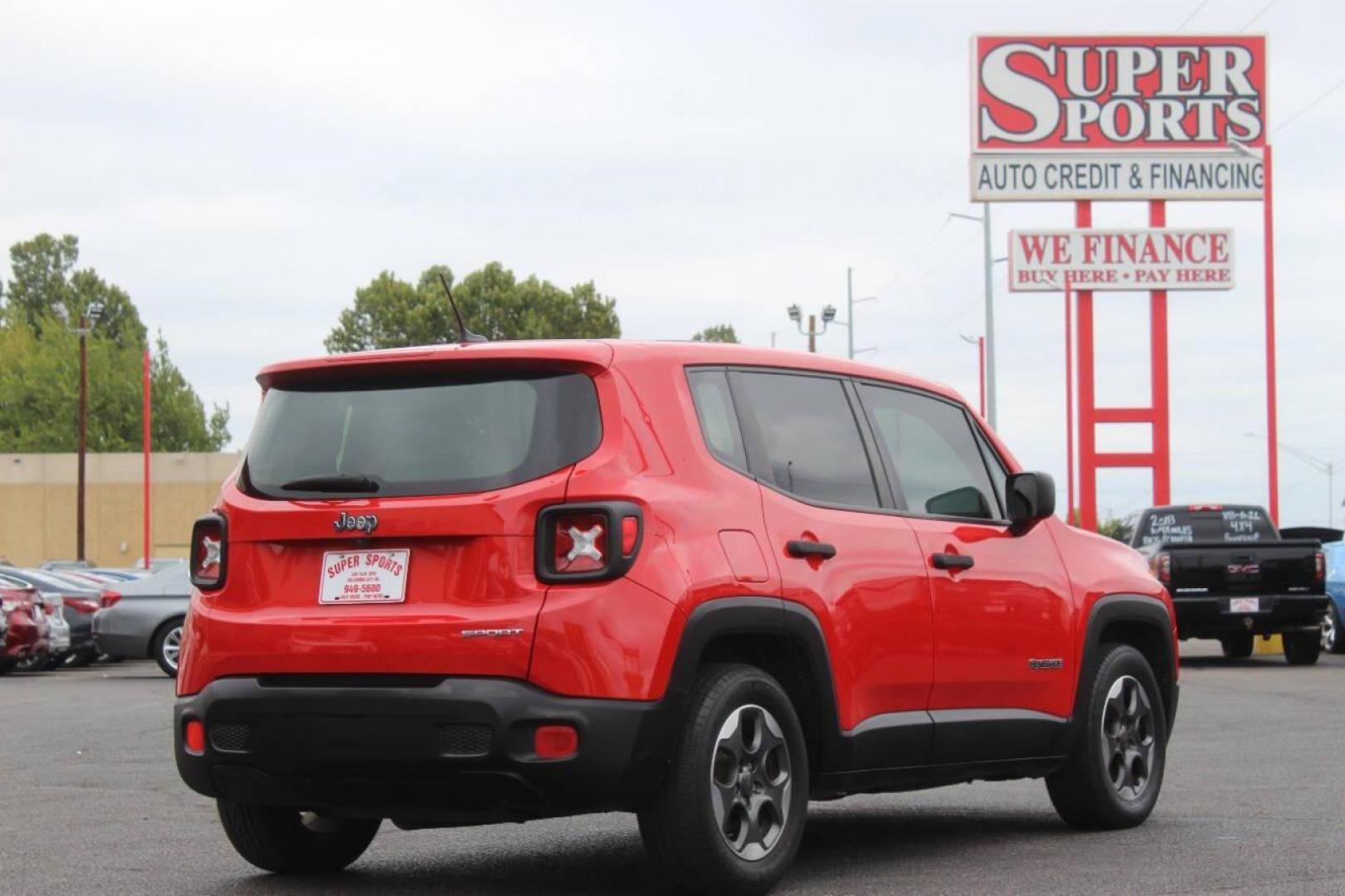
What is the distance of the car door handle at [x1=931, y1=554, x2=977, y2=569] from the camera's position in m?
7.92

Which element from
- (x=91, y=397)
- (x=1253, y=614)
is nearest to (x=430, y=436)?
(x=1253, y=614)

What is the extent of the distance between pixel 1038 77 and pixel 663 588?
40.0m

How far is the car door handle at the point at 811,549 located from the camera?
7160 mm

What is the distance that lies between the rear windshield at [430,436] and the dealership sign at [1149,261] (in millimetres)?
39538

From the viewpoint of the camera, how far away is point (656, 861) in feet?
22.1

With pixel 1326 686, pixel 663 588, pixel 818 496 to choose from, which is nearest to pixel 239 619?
pixel 663 588

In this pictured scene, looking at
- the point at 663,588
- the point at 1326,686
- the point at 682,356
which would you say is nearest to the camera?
the point at 663,588

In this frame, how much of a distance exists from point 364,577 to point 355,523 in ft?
0.58

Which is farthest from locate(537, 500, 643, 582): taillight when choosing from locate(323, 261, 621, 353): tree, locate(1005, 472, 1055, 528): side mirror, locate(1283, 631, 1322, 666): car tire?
locate(323, 261, 621, 353): tree

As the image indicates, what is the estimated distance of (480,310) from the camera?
3612 inches

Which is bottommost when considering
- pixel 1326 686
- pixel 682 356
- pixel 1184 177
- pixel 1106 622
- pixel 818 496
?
pixel 1326 686

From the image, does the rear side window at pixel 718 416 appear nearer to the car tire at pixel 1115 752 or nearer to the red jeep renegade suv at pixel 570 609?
the red jeep renegade suv at pixel 570 609

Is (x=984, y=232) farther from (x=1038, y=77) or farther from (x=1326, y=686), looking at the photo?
(x=1326, y=686)

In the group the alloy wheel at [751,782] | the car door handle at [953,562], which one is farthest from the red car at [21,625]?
the alloy wheel at [751,782]
